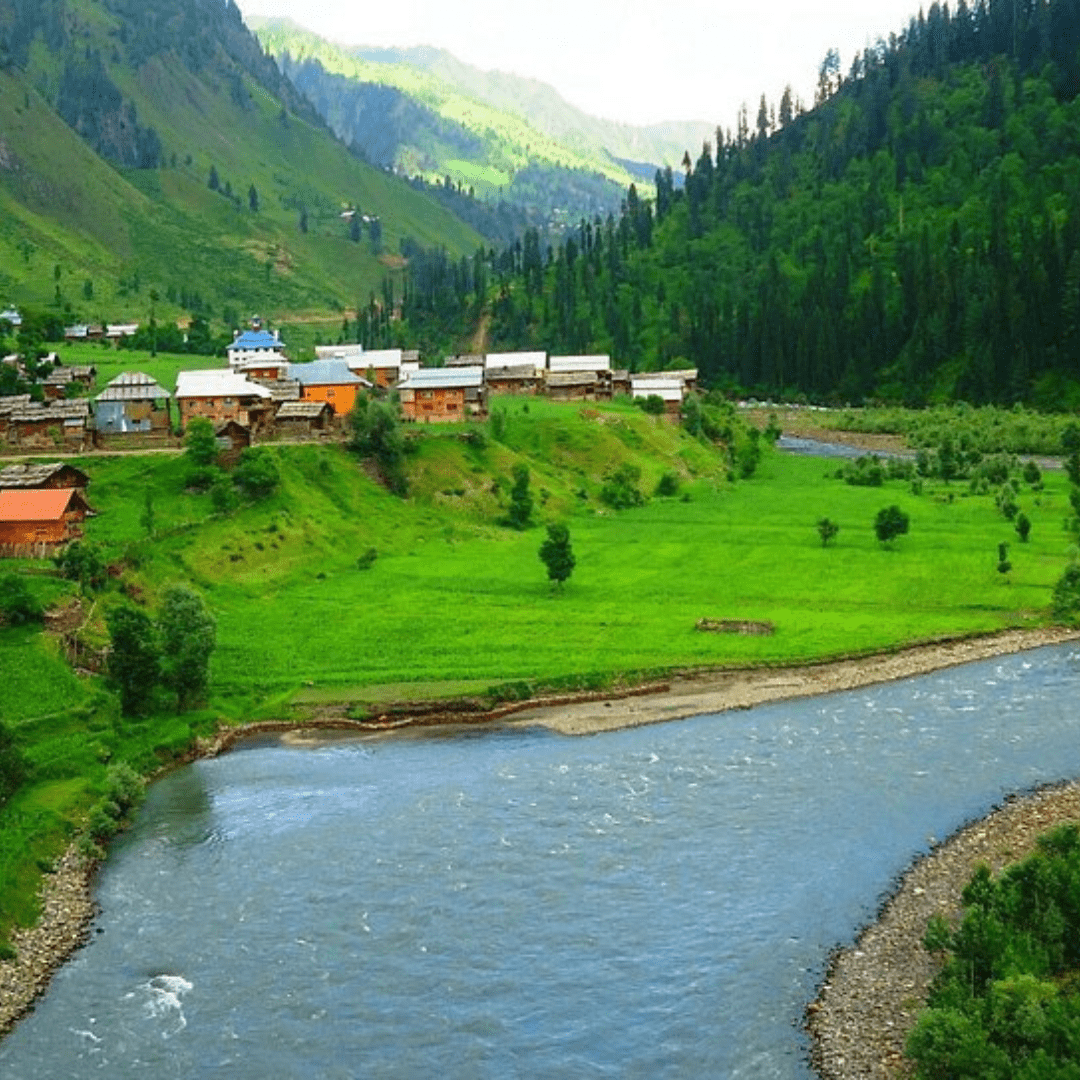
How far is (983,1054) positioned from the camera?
34812 millimetres

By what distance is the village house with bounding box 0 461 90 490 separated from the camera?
94.9m

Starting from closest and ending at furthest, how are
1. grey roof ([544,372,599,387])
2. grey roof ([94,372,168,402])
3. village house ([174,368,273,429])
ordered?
grey roof ([94,372,168,402]), village house ([174,368,273,429]), grey roof ([544,372,599,387])

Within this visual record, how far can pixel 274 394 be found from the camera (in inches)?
5527

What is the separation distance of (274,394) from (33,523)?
54767 mm

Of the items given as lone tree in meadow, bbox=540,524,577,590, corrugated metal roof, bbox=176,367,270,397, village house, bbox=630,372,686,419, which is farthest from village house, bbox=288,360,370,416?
lone tree in meadow, bbox=540,524,577,590

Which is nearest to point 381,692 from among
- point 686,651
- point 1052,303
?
point 686,651

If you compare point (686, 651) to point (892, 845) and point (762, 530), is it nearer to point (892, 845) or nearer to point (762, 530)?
point (892, 845)

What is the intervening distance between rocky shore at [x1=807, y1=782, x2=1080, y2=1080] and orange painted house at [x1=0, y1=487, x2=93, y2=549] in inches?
2355

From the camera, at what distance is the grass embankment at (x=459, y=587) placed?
232ft

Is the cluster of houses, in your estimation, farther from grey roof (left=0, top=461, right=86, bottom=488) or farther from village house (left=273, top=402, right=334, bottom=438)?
grey roof (left=0, top=461, right=86, bottom=488)

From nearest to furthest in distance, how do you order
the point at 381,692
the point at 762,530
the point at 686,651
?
the point at 381,692 → the point at 686,651 → the point at 762,530

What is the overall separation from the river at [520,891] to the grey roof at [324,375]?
80391 mm

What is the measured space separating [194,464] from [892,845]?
238 ft

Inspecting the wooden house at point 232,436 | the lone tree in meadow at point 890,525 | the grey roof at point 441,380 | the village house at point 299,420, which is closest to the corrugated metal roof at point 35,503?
the wooden house at point 232,436
